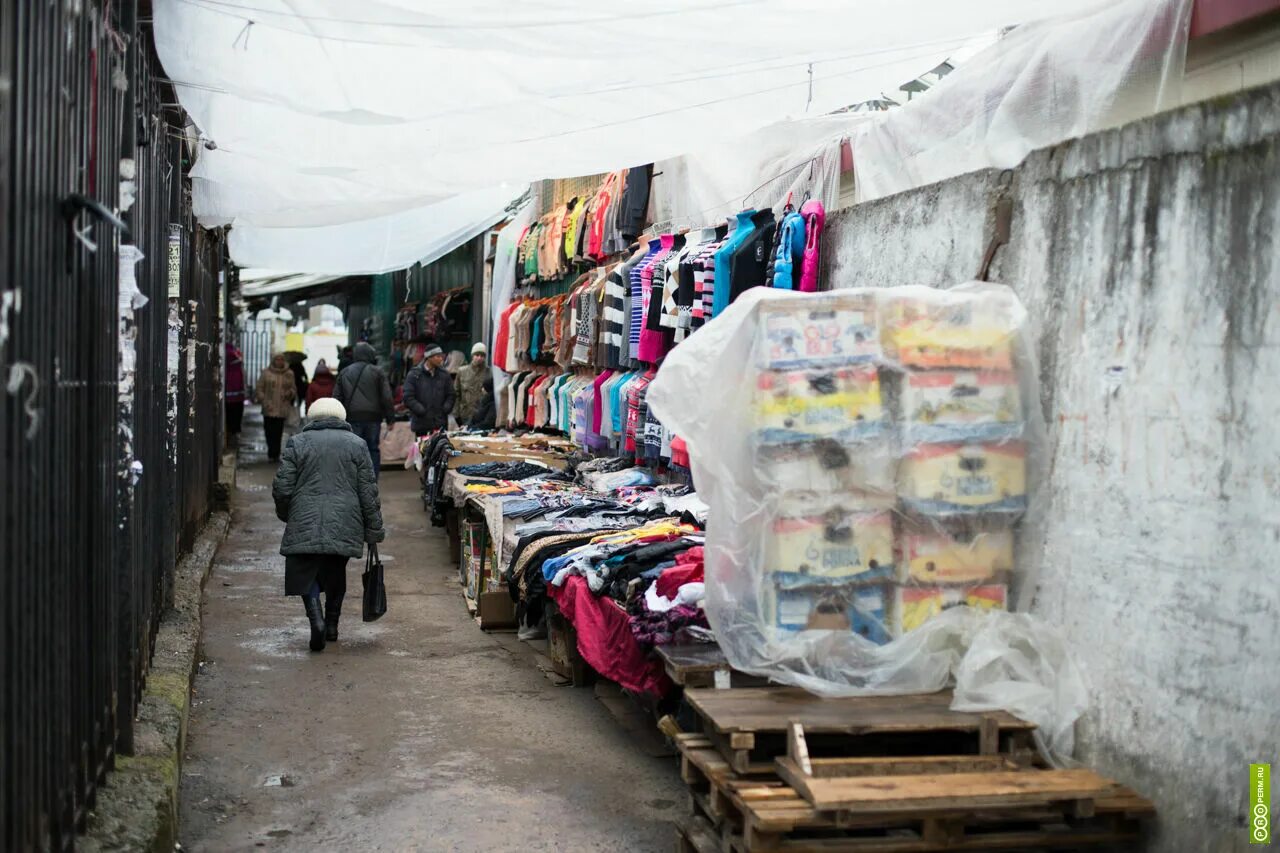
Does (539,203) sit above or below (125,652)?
above

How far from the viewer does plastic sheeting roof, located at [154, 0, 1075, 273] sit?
5.42 meters

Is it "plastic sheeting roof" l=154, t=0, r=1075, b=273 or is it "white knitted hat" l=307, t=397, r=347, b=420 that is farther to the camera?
"white knitted hat" l=307, t=397, r=347, b=420

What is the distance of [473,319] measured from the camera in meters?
20.7

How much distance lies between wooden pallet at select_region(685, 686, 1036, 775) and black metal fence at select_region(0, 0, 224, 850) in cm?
224

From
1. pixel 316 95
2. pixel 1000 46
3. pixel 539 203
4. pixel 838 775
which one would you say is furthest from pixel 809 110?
pixel 539 203

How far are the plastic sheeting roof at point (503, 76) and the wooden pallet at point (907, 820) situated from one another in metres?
3.00

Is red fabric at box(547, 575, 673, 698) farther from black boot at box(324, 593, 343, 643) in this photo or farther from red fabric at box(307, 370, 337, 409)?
red fabric at box(307, 370, 337, 409)

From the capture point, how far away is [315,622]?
9.04 m

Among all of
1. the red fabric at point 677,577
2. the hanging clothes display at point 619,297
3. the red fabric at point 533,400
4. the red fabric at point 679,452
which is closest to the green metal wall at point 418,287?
the hanging clothes display at point 619,297

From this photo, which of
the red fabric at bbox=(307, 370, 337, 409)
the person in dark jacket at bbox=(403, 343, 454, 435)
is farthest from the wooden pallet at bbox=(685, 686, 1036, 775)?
the red fabric at bbox=(307, 370, 337, 409)

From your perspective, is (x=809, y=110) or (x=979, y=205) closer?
(x=979, y=205)

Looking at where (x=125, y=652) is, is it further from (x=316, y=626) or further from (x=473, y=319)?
(x=473, y=319)

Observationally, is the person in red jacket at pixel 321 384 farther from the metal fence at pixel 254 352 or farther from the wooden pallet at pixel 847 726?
the metal fence at pixel 254 352

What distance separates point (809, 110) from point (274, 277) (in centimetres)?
1873
